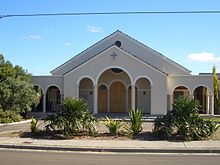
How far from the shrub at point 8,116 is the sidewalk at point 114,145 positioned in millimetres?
11085

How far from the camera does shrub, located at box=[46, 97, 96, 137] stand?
19.8m

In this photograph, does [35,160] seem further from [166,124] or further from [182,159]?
[166,124]

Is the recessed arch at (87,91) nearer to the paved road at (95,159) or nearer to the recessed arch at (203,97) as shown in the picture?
the recessed arch at (203,97)

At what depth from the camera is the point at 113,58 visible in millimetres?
38469

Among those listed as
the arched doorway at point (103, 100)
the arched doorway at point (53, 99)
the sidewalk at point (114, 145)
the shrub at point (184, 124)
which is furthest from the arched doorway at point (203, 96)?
the sidewalk at point (114, 145)

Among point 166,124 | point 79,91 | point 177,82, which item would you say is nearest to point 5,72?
point 79,91

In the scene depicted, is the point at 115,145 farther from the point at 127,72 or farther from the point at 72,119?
the point at 127,72

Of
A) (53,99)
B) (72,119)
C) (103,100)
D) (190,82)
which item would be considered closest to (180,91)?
(190,82)

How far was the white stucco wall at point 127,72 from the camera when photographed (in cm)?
3775

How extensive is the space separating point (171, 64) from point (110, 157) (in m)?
28.5

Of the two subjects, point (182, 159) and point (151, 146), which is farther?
point (151, 146)

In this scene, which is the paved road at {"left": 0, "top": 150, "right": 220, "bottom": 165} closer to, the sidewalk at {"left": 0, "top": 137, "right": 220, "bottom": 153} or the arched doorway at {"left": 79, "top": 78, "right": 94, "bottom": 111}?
the sidewalk at {"left": 0, "top": 137, "right": 220, "bottom": 153}

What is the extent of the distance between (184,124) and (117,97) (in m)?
22.8

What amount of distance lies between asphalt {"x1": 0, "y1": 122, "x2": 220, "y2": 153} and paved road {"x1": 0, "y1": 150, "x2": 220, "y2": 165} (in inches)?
35.5
